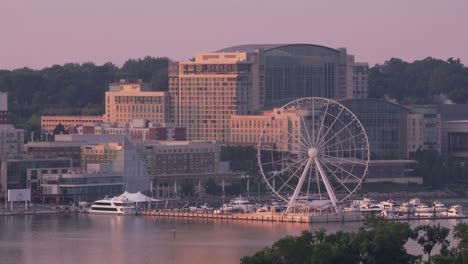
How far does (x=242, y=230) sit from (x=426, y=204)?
10756 mm

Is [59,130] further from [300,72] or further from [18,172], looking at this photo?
[18,172]

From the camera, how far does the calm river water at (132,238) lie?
2179 inches

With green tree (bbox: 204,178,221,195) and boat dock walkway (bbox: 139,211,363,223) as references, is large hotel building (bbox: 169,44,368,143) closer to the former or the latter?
green tree (bbox: 204,178,221,195)

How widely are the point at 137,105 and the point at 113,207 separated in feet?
59.9

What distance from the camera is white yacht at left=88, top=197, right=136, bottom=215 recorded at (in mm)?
70750

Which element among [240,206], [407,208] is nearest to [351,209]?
[407,208]

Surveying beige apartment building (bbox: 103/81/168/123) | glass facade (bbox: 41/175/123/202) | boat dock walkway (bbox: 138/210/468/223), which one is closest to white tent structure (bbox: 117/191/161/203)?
boat dock walkway (bbox: 138/210/468/223)

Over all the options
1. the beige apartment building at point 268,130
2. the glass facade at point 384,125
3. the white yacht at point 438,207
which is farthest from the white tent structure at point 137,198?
the glass facade at point 384,125

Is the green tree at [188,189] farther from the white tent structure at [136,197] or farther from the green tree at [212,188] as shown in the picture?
the white tent structure at [136,197]

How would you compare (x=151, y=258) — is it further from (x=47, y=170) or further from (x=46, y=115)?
(x=46, y=115)

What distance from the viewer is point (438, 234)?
49.2 m

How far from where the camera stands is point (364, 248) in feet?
156

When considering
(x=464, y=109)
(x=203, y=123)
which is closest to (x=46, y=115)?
(x=203, y=123)

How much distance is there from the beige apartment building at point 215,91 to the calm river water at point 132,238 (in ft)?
58.1
